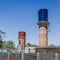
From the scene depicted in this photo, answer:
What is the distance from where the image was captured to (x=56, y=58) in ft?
71.3

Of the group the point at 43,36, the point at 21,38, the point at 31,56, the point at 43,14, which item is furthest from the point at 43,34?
the point at 31,56

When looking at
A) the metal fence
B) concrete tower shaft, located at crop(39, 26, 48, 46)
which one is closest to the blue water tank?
concrete tower shaft, located at crop(39, 26, 48, 46)

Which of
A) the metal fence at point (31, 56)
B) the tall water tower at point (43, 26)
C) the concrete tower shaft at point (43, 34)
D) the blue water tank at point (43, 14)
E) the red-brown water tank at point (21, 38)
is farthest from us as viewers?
the red-brown water tank at point (21, 38)

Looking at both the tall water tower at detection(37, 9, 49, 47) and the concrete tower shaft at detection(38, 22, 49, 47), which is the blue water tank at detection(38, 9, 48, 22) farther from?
the concrete tower shaft at detection(38, 22, 49, 47)

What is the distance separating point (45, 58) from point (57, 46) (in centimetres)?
2976

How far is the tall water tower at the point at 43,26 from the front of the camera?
57.0 metres

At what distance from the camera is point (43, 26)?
57656mm

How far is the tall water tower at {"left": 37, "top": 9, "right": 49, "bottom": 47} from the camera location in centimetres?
5704

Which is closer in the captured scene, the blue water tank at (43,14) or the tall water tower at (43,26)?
the blue water tank at (43,14)

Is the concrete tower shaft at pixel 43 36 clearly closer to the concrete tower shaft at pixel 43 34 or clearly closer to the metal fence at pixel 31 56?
the concrete tower shaft at pixel 43 34

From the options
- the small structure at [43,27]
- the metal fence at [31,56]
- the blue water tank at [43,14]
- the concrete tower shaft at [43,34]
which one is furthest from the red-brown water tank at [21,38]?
the metal fence at [31,56]

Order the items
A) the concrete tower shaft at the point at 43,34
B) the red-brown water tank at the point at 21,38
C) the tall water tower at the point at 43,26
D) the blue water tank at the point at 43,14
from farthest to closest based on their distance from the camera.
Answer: the red-brown water tank at the point at 21,38, the concrete tower shaft at the point at 43,34, the tall water tower at the point at 43,26, the blue water tank at the point at 43,14

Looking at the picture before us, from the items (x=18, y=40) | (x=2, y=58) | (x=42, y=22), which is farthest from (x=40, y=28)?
(x=2, y=58)

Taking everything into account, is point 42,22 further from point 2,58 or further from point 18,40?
point 2,58
